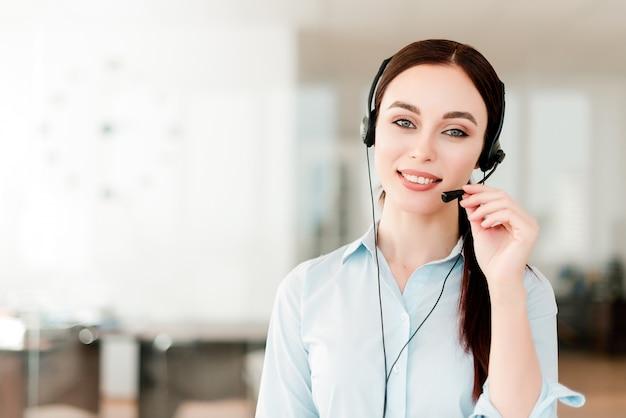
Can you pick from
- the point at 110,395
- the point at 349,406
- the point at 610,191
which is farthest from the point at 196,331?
the point at 349,406

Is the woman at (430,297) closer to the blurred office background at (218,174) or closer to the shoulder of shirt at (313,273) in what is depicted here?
the shoulder of shirt at (313,273)

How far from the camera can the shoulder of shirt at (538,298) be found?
46.5 inches

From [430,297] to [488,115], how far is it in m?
0.30

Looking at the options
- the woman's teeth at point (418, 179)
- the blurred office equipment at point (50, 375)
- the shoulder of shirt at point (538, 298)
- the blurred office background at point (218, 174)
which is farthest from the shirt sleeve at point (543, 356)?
the blurred office equipment at point (50, 375)

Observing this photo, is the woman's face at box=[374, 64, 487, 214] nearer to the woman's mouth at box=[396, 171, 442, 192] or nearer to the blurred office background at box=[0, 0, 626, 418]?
the woman's mouth at box=[396, 171, 442, 192]

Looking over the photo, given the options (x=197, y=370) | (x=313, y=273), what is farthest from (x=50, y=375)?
(x=313, y=273)

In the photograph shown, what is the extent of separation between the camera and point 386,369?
1193 millimetres

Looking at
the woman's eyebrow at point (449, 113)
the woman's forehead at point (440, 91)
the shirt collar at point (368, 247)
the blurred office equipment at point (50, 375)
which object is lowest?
the blurred office equipment at point (50, 375)

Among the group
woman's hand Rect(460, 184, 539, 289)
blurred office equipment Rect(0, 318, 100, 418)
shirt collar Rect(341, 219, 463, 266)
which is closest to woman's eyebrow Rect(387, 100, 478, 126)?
woman's hand Rect(460, 184, 539, 289)

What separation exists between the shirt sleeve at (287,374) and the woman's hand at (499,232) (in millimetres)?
334

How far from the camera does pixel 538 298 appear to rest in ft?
3.90

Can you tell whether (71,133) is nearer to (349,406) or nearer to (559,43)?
(559,43)

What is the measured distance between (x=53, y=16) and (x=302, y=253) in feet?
5.30

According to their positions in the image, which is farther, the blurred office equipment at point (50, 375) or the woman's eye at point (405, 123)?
the blurred office equipment at point (50, 375)
